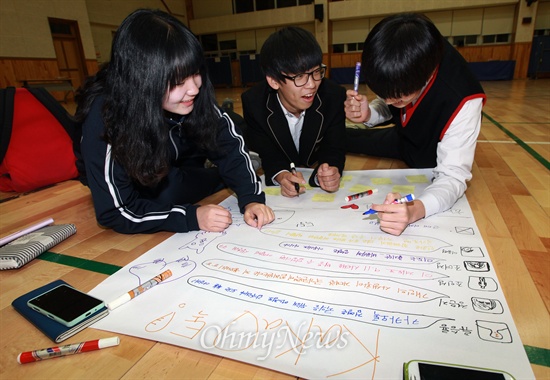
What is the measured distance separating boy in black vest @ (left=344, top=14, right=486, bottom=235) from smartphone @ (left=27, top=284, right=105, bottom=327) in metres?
0.62

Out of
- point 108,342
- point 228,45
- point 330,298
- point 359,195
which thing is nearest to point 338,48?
point 228,45

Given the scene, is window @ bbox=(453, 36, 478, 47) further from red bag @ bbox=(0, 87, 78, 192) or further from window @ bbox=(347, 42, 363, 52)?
red bag @ bbox=(0, 87, 78, 192)

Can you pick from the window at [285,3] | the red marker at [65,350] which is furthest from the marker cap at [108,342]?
the window at [285,3]

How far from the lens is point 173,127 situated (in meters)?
1.02

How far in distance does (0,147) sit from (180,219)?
113 centimetres

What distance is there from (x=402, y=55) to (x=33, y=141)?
5.24ft

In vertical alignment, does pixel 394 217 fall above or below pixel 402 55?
below

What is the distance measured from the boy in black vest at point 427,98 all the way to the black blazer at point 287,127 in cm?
26

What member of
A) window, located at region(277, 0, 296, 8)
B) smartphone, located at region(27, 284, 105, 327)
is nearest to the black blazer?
smartphone, located at region(27, 284, 105, 327)

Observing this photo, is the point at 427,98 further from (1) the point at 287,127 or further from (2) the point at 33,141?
(2) the point at 33,141

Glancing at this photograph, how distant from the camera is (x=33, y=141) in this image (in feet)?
5.25

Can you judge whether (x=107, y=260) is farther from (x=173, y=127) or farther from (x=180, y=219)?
(x=173, y=127)

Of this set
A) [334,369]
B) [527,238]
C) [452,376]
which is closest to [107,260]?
[334,369]

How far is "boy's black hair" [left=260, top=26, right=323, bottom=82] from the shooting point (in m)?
1.18
